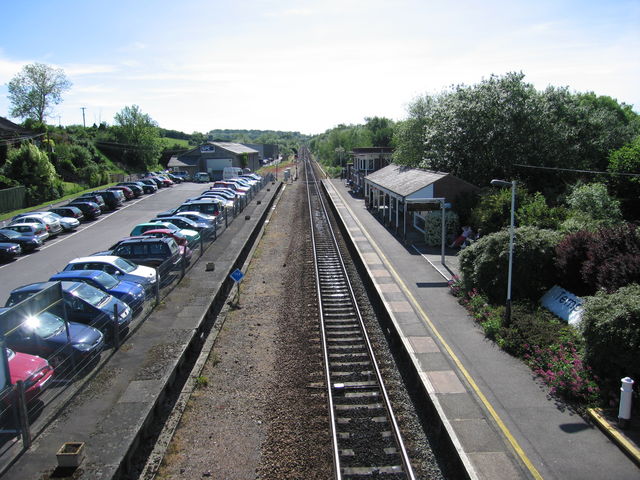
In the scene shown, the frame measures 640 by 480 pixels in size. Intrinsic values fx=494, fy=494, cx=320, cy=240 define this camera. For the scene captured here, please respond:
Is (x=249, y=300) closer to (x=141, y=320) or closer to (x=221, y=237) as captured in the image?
(x=141, y=320)

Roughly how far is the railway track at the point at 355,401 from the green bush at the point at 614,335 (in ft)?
14.2

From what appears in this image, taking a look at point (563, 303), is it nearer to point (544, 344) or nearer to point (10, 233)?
point (544, 344)

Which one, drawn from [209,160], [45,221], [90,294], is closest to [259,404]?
[90,294]

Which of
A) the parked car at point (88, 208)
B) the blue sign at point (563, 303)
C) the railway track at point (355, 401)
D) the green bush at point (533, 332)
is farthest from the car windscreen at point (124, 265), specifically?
the parked car at point (88, 208)

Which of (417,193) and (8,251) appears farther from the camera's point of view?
(417,193)

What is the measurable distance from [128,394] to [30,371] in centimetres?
194

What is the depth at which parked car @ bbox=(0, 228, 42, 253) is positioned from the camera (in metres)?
24.7

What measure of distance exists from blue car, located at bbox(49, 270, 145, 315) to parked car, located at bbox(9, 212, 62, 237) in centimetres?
1490

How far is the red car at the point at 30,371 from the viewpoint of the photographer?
959 cm

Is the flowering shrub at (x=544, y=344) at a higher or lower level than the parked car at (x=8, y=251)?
lower

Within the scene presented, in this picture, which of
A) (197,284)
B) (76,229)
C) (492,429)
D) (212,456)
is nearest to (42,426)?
(212,456)

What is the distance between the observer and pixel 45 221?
93.0 ft

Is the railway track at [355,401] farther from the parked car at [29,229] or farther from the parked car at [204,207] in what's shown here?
the parked car at [29,229]

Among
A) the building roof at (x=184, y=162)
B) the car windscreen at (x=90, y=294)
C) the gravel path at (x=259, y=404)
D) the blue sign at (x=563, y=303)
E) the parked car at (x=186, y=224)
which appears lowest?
the gravel path at (x=259, y=404)
